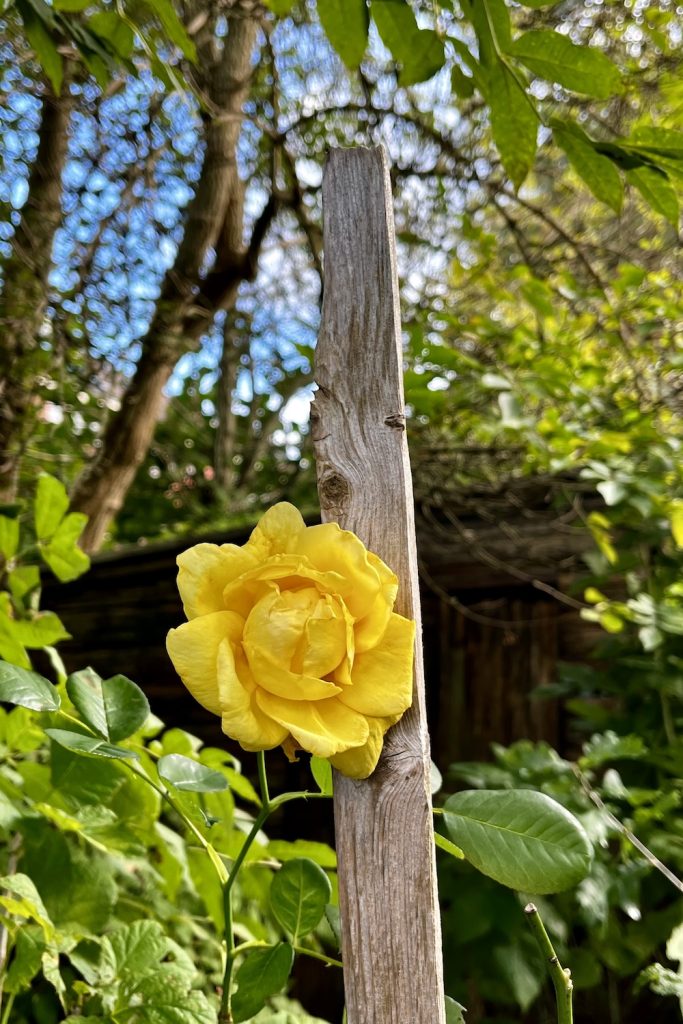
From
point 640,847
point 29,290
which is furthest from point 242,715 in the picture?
point 29,290

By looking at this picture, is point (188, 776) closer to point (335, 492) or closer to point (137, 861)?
point (335, 492)

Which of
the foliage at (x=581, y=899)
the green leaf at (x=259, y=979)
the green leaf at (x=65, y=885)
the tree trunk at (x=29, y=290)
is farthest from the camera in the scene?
the tree trunk at (x=29, y=290)

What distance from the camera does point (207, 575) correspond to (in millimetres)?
559

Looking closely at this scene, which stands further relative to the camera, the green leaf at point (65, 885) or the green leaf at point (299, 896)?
the green leaf at point (65, 885)

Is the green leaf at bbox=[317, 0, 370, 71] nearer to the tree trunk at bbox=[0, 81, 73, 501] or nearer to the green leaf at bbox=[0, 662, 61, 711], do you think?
the green leaf at bbox=[0, 662, 61, 711]

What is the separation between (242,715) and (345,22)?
73cm

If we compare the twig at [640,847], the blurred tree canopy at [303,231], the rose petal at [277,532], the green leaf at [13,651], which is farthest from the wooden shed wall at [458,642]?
the rose petal at [277,532]

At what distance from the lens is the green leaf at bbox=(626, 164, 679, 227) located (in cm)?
84

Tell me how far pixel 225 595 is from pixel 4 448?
1.75 metres

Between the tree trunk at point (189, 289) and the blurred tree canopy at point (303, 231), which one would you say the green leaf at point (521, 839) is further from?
the tree trunk at point (189, 289)

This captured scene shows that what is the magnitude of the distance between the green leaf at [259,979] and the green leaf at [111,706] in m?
0.22

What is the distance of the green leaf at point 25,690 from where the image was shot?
65cm

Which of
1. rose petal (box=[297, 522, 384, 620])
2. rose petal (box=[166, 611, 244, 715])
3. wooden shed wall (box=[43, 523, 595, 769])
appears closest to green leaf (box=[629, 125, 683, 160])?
rose petal (box=[297, 522, 384, 620])

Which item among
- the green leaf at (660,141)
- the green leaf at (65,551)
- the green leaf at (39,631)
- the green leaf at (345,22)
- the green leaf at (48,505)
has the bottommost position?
the green leaf at (39,631)
